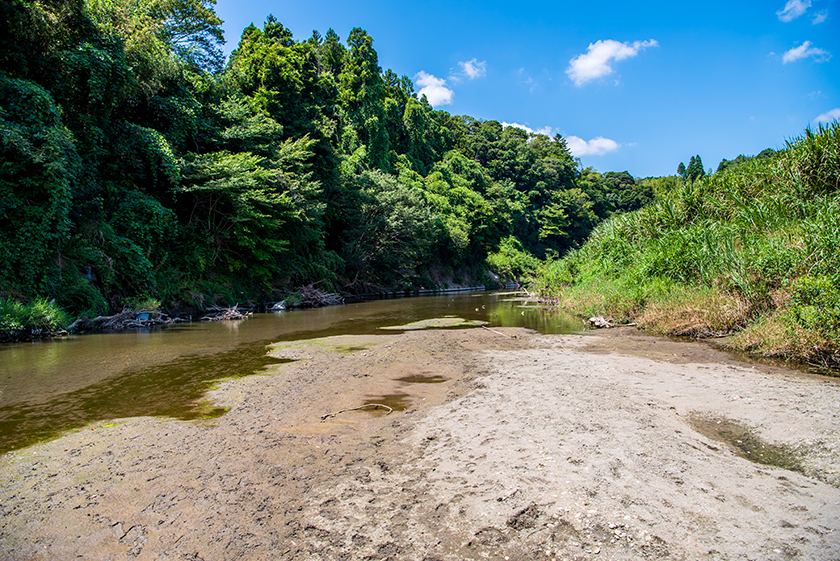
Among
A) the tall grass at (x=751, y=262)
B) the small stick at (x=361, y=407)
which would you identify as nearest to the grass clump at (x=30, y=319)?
the small stick at (x=361, y=407)

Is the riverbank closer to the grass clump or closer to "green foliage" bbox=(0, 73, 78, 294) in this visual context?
the grass clump

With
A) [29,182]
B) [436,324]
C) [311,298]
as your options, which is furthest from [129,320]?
[311,298]

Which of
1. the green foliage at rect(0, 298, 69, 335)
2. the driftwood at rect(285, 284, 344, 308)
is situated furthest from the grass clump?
the driftwood at rect(285, 284, 344, 308)

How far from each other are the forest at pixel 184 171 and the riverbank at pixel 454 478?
9.44m

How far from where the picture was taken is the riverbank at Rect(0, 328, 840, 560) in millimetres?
2150

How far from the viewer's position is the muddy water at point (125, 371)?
14.2ft

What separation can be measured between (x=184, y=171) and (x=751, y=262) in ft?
57.1

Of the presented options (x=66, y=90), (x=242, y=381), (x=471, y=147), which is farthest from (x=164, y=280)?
(x=471, y=147)

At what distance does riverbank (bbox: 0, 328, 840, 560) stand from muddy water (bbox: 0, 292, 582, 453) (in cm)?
49

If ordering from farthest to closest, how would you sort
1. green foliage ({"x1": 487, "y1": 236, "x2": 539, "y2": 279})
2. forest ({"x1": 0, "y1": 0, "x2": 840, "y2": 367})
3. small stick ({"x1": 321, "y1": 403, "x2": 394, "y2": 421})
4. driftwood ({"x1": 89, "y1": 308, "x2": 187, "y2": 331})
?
1. green foliage ({"x1": 487, "y1": 236, "x2": 539, "y2": 279})
2. driftwood ({"x1": 89, "y1": 308, "x2": 187, "y2": 331})
3. forest ({"x1": 0, "y1": 0, "x2": 840, "y2": 367})
4. small stick ({"x1": 321, "y1": 403, "x2": 394, "y2": 421})

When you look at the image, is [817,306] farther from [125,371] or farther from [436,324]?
[125,371]

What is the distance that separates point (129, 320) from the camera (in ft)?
41.5

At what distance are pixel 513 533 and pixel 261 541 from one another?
1232 millimetres

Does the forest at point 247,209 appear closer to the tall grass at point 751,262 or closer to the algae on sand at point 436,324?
the tall grass at point 751,262
